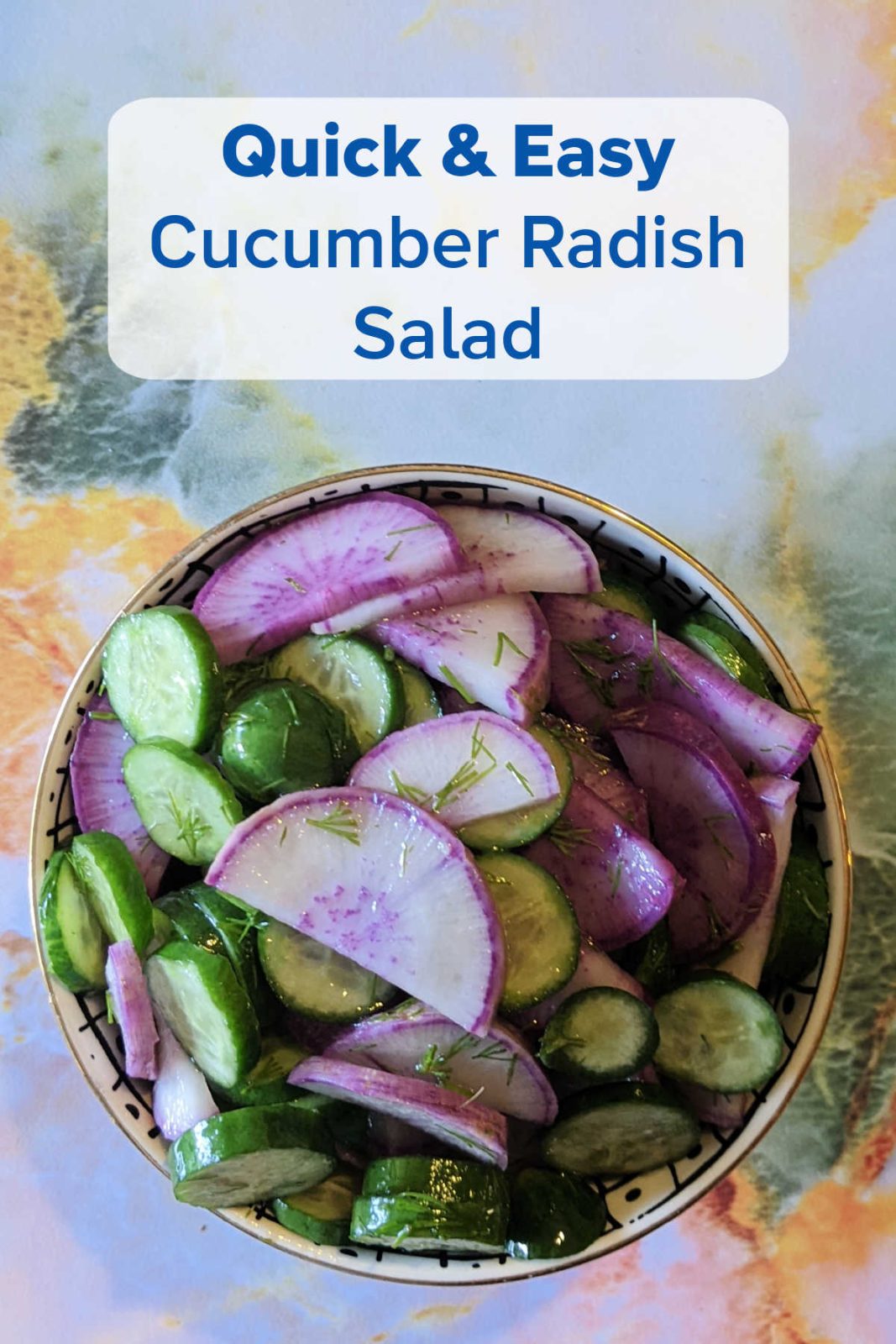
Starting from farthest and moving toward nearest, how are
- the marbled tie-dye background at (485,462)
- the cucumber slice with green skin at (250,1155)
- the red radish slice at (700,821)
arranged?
1. the marbled tie-dye background at (485,462)
2. the red radish slice at (700,821)
3. the cucumber slice with green skin at (250,1155)

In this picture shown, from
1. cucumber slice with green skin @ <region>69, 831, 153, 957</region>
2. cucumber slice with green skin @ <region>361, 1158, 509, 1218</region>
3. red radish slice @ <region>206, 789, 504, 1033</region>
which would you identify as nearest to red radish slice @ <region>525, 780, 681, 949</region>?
red radish slice @ <region>206, 789, 504, 1033</region>

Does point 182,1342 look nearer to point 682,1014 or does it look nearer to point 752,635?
point 682,1014

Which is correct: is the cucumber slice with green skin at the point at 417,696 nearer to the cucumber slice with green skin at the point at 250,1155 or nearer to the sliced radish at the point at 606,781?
the sliced radish at the point at 606,781

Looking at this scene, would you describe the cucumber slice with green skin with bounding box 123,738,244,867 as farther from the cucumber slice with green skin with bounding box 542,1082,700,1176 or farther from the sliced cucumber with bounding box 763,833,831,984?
the sliced cucumber with bounding box 763,833,831,984

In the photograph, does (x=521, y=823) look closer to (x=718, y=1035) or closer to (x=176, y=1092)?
(x=718, y=1035)

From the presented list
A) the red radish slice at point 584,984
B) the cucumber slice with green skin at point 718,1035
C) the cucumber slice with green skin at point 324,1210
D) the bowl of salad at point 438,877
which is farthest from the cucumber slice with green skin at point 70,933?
the cucumber slice with green skin at point 718,1035

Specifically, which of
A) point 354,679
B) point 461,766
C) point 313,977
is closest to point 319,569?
point 354,679
